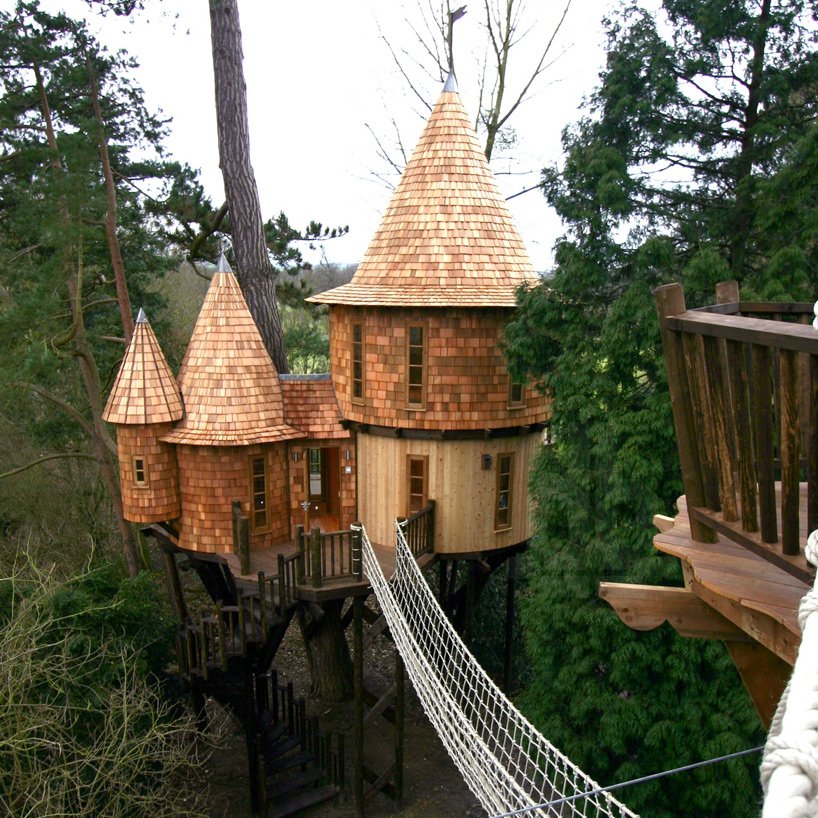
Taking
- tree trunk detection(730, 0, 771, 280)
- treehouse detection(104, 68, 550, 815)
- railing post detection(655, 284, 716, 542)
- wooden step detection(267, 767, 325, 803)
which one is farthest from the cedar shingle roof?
railing post detection(655, 284, 716, 542)

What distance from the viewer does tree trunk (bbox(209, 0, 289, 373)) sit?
1138 centimetres

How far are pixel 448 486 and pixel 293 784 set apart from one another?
4671mm

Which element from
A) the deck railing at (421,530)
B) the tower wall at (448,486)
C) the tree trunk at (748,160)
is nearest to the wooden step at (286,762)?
the tower wall at (448,486)

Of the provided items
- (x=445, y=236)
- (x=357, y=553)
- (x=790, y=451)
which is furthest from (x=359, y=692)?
(x=790, y=451)

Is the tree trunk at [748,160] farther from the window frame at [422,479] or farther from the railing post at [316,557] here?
the railing post at [316,557]

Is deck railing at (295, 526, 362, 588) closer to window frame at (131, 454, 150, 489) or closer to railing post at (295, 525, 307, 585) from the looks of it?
railing post at (295, 525, 307, 585)

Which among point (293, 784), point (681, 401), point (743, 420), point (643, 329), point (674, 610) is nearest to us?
point (743, 420)

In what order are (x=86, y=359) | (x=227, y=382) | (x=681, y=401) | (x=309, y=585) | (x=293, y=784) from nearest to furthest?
(x=681, y=401), (x=309, y=585), (x=227, y=382), (x=293, y=784), (x=86, y=359)

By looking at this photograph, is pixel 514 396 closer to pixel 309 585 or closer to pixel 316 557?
pixel 316 557

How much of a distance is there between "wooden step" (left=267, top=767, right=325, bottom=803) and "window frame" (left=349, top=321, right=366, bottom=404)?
209 inches

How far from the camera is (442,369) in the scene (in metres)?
8.80

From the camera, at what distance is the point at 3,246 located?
38.5 feet

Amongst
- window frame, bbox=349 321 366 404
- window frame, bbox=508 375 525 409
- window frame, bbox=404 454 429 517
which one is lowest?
window frame, bbox=404 454 429 517

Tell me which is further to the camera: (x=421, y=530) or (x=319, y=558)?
(x=421, y=530)
